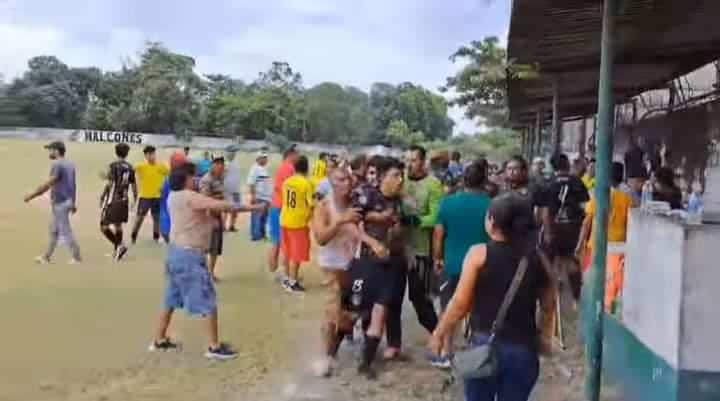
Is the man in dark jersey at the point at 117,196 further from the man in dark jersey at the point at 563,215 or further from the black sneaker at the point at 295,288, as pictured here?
the man in dark jersey at the point at 563,215

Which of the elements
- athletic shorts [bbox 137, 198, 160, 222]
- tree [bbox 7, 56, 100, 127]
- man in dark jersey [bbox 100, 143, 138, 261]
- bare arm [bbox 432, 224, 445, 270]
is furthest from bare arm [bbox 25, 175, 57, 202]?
tree [bbox 7, 56, 100, 127]

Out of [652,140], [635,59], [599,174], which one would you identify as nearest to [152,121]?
[652,140]

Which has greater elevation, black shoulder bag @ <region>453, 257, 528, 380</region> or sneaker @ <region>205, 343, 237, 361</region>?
black shoulder bag @ <region>453, 257, 528, 380</region>

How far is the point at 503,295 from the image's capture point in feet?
14.0

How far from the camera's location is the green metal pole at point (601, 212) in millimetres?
5738

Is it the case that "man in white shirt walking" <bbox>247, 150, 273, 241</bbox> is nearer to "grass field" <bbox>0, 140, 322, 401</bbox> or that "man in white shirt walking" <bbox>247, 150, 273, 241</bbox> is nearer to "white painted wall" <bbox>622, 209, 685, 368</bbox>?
"grass field" <bbox>0, 140, 322, 401</bbox>

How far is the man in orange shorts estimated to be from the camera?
10922mm

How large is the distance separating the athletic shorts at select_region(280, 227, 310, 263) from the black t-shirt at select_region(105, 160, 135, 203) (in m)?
3.33

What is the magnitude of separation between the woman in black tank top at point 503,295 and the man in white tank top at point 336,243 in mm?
2690

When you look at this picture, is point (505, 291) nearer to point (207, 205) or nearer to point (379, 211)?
point (379, 211)

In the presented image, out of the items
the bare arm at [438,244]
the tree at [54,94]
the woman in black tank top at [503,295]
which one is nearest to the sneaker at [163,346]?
the bare arm at [438,244]

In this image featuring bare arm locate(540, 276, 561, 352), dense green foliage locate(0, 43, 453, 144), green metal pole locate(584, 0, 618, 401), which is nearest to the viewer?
bare arm locate(540, 276, 561, 352)

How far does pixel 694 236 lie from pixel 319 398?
2761mm

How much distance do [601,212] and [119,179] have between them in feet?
29.0
